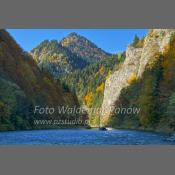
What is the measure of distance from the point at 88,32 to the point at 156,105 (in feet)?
11.7

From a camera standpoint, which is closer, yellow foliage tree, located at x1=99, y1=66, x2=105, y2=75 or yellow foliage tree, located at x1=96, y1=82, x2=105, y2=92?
yellow foliage tree, located at x1=99, y1=66, x2=105, y2=75

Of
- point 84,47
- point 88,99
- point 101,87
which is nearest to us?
point 88,99

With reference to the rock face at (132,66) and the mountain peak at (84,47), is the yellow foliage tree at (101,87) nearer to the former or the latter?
the rock face at (132,66)

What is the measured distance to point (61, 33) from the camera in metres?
25.6

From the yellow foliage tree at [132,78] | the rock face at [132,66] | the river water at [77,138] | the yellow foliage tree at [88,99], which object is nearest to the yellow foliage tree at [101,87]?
the rock face at [132,66]

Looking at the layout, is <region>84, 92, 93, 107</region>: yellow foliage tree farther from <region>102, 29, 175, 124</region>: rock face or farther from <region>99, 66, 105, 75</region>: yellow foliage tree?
<region>99, 66, 105, 75</region>: yellow foliage tree

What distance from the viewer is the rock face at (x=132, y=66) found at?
26.0m

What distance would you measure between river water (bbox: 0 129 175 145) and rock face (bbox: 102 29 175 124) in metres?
0.84

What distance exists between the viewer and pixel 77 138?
1007 inches

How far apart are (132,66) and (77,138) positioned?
11.5ft

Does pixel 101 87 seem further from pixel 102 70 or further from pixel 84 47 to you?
pixel 84 47

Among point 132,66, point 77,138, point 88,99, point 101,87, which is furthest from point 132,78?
point 77,138

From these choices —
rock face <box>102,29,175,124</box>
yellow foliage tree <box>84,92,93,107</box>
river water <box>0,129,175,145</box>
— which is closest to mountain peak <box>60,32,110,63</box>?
rock face <box>102,29,175,124</box>

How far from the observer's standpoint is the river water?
992 inches
